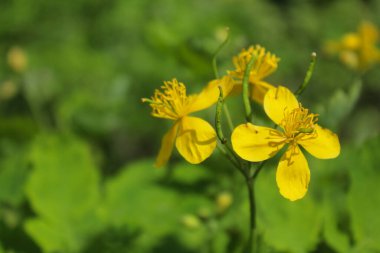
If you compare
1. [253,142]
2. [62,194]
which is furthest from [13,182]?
[253,142]

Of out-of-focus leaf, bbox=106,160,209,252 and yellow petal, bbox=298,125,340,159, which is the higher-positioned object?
yellow petal, bbox=298,125,340,159

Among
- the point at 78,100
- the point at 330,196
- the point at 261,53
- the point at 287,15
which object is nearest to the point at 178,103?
the point at 261,53

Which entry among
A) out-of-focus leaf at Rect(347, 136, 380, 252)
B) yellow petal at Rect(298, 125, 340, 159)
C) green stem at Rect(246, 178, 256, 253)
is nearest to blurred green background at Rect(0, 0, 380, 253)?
out-of-focus leaf at Rect(347, 136, 380, 252)

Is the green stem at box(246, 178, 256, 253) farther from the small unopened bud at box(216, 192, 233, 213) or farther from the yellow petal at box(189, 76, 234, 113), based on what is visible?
the small unopened bud at box(216, 192, 233, 213)

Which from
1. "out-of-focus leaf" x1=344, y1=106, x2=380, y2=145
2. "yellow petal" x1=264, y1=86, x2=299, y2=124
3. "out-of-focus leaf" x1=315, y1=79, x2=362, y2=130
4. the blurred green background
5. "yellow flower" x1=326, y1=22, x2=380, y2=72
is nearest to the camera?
"yellow petal" x1=264, y1=86, x2=299, y2=124

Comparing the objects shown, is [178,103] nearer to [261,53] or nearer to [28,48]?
[261,53]

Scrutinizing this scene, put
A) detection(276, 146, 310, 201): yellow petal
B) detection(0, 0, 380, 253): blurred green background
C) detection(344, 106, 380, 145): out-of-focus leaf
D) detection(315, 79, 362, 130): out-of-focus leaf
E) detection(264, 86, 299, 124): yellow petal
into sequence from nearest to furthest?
detection(276, 146, 310, 201): yellow petal → detection(264, 86, 299, 124): yellow petal → detection(0, 0, 380, 253): blurred green background → detection(315, 79, 362, 130): out-of-focus leaf → detection(344, 106, 380, 145): out-of-focus leaf

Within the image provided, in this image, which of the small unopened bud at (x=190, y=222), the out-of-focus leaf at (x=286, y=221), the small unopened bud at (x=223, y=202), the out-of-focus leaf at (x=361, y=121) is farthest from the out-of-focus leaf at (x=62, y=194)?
the out-of-focus leaf at (x=361, y=121)
